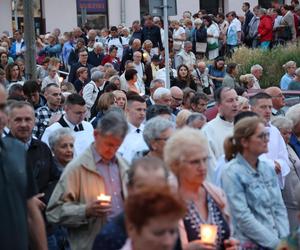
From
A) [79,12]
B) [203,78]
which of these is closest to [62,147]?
[203,78]

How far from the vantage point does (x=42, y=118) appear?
1112cm

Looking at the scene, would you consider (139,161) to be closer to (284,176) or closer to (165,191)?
(165,191)

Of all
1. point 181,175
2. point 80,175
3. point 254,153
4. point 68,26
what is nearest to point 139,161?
point 181,175

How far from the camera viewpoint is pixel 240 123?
7.05 m

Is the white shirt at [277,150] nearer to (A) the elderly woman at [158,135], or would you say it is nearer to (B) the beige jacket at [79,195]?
(A) the elderly woman at [158,135]

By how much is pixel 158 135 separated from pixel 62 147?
138 centimetres

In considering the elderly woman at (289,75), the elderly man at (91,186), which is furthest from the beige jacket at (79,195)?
the elderly woman at (289,75)

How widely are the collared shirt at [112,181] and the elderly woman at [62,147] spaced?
5.06 ft

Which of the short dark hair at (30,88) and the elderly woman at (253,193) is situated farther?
the short dark hair at (30,88)

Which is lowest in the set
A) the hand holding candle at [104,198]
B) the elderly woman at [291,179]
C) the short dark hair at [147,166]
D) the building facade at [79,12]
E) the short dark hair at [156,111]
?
the elderly woman at [291,179]

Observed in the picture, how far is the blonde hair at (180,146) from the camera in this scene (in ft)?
19.3

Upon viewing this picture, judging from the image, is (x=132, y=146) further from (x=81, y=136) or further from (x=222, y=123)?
(x=222, y=123)

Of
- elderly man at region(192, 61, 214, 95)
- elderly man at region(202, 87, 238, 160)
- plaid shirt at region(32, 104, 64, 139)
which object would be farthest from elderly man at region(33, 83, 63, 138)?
elderly man at region(192, 61, 214, 95)

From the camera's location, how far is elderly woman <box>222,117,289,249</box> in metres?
6.65
